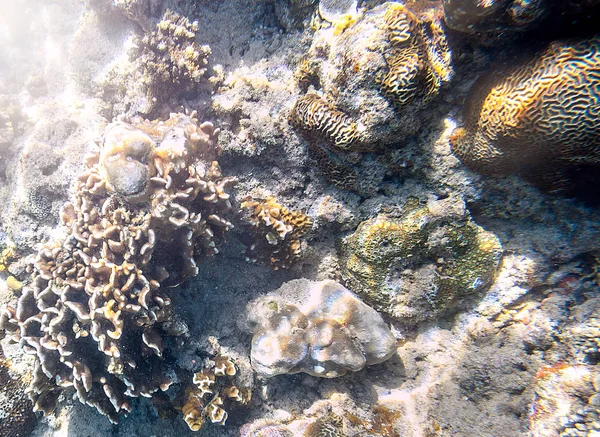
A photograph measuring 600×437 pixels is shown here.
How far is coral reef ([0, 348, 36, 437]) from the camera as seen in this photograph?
12.2 feet

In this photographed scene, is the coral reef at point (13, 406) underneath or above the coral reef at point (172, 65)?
underneath

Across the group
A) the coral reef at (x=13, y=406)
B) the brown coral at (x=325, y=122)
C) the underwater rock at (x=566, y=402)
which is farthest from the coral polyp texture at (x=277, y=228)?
the coral reef at (x=13, y=406)

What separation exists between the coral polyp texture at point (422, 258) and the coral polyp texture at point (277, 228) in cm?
60

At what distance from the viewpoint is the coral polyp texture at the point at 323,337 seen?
137 inches

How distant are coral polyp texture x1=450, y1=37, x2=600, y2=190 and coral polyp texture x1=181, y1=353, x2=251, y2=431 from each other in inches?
141

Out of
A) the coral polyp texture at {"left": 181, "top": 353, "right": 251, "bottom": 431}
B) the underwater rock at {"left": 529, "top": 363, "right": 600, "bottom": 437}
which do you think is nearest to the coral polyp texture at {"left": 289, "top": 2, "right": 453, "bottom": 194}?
the underwater rock at {"left": 529, "top": 363, "right": 600, "bottom": 437}

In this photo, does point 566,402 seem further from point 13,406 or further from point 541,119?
point 13,406

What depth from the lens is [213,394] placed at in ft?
12.2

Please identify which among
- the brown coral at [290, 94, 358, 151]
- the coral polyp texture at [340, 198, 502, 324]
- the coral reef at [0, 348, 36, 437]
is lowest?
the coral reef at [0, 348, 36, 437]

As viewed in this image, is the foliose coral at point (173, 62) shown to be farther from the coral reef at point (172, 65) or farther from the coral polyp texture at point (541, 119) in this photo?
the coral polyp texture at point (541, 119)

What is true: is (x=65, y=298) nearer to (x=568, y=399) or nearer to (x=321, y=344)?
(x=321, y=344)

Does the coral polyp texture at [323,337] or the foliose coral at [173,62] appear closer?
the coral polyp texture at [323,337]

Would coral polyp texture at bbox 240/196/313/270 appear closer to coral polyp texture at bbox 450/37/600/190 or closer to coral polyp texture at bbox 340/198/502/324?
coral polyp texture at bbox 340/198/502/324

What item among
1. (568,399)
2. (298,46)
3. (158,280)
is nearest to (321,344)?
(158,280)
